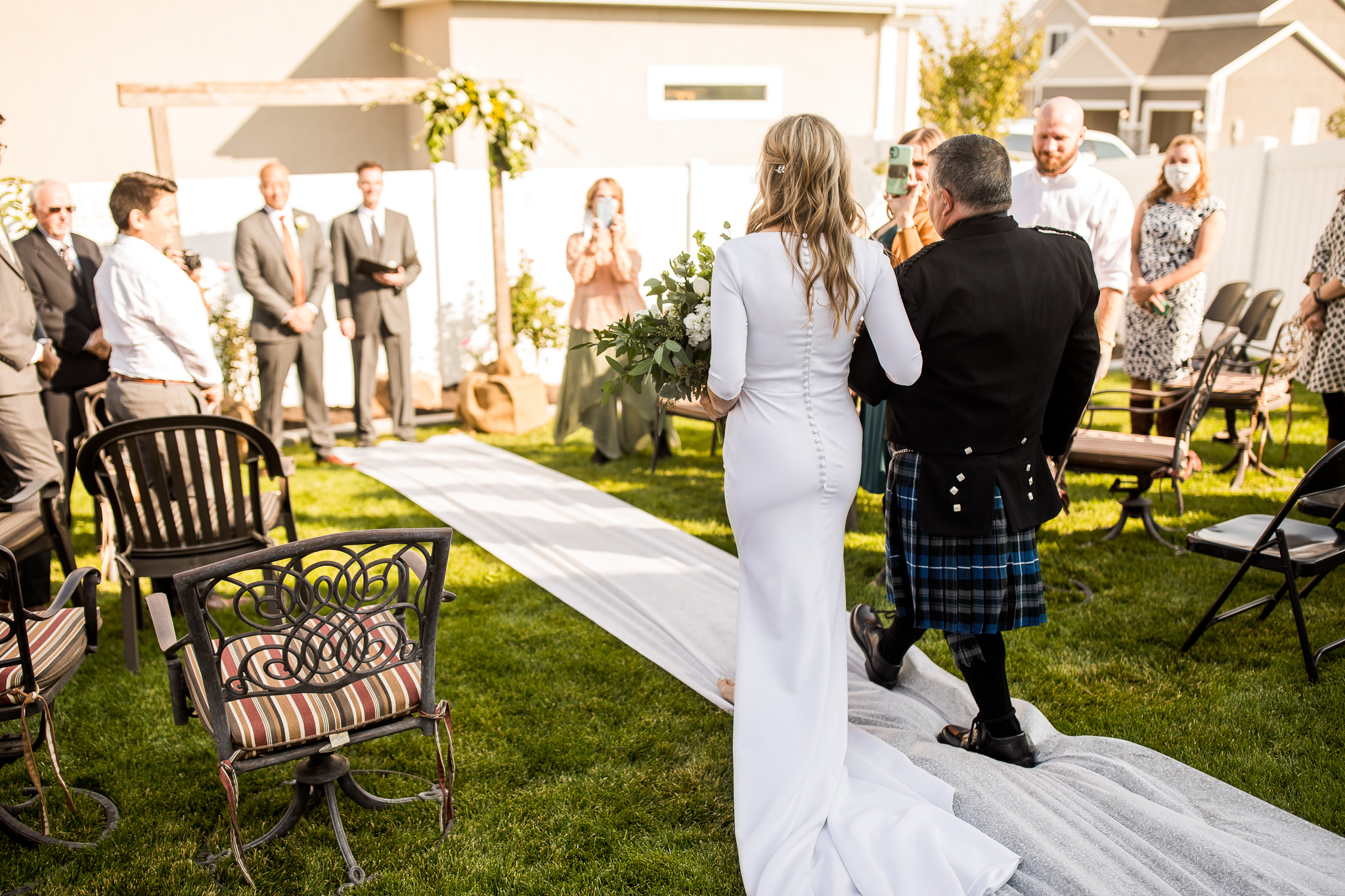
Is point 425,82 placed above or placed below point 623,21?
below

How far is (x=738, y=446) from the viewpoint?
3.04 m

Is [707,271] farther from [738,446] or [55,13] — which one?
[55,13]

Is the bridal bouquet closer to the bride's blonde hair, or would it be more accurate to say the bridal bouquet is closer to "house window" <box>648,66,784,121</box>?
the bride's blonde hair

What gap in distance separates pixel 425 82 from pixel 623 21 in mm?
4660

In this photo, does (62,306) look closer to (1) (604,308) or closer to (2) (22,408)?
(2) (22,408)

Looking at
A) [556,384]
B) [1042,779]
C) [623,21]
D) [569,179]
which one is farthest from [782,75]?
[1042,779]

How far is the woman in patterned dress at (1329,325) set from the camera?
5.49 metres

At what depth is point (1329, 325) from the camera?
18.3 feet

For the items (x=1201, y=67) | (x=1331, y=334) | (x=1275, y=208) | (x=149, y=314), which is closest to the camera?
(x=149, y=314)

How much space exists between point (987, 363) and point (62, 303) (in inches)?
242

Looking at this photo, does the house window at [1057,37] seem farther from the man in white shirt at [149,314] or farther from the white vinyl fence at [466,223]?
the man in white shirt at [149,314]

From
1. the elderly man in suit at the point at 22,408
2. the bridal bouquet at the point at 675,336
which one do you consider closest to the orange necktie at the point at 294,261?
the elderly man in suit at the point at 22,408

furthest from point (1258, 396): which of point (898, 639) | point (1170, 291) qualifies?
point (898, 639)

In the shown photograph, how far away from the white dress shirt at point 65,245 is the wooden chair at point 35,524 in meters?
2.42
